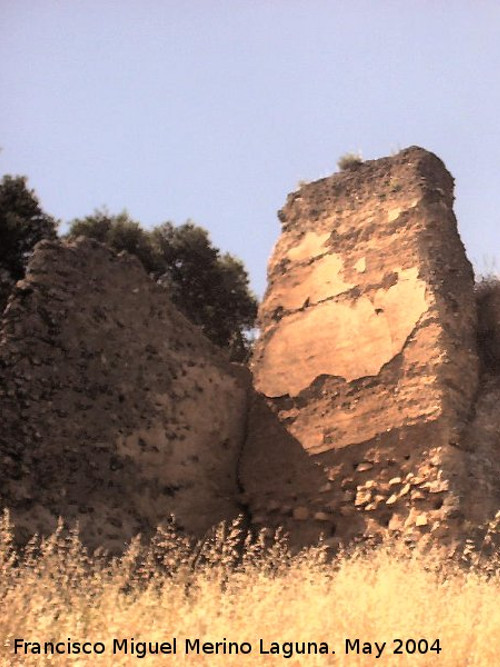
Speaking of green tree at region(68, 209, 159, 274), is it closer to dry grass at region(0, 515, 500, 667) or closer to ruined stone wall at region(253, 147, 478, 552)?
ruined stone wall at region(253, 147, 478, 552)

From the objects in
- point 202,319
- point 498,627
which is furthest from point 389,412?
point 202,319

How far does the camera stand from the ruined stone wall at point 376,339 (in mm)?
7332

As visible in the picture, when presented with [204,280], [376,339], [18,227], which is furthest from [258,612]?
[204,280]

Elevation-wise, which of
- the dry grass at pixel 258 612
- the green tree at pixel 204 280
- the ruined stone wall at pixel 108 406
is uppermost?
the green tree at pixel 204 280

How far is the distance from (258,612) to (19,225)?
454 inches

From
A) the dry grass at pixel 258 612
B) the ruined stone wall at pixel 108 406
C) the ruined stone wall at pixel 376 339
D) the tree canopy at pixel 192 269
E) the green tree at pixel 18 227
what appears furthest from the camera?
the tree canopy at pixel 192 269

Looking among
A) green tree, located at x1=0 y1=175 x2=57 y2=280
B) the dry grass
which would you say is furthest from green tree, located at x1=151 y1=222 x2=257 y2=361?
the dry grass

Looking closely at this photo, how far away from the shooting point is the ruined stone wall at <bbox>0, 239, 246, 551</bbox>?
685 cm

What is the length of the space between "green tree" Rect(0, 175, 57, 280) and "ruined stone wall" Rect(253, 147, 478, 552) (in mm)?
6417

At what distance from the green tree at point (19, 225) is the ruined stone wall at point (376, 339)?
6417 mm

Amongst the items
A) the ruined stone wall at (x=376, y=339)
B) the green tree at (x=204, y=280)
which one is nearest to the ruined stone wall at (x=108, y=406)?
the ruined stone wall at (x=376, y=339)

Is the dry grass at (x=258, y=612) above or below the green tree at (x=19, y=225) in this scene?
below

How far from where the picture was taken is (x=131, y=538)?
7.01 m

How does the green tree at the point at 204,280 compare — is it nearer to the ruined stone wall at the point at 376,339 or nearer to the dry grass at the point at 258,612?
the ruined stone wall at the point at 376,339
